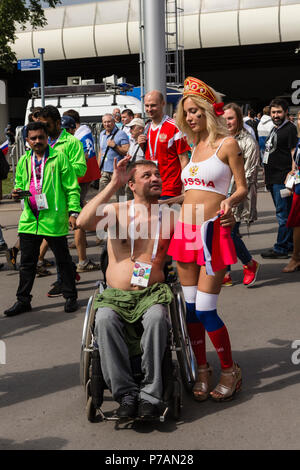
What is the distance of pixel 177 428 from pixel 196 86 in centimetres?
199

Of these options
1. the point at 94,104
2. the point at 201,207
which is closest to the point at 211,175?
the point at 201,207

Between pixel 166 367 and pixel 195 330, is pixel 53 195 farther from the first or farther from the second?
pixel 166 367

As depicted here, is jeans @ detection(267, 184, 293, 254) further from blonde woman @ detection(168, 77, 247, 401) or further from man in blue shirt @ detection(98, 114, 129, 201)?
blonde woman @ detection(168, 77, 247, 401)

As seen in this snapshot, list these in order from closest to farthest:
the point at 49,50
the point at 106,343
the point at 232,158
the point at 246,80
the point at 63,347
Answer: the point at 106,343 < the point at 232,158 < the point at 63,347 < the point at 49,50 < the point at 246,80

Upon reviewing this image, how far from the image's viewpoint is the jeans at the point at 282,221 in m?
7.95

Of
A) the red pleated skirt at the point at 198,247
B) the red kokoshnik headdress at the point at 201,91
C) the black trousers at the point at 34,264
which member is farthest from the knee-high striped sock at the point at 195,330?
the black trousers at the point at 34,264

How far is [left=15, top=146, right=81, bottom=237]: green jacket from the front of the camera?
19.4 feet

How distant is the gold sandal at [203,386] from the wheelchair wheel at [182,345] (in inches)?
1.7

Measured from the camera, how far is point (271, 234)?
379 inches

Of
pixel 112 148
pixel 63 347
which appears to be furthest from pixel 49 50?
pixel 63 347

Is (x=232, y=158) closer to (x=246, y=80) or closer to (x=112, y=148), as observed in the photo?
(x=112, y=148)

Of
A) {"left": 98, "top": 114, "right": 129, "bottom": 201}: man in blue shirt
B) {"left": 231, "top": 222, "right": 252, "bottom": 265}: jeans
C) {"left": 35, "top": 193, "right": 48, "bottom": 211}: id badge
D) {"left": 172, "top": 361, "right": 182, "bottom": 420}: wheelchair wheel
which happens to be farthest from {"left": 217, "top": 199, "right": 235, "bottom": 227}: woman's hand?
{"left": 98, "top": 114, "right": 129, "bottom": 201}: man in blue shirt

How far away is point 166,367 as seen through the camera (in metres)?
3.53

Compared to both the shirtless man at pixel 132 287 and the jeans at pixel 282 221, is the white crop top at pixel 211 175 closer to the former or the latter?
the shirtless man at pixel 132 287
